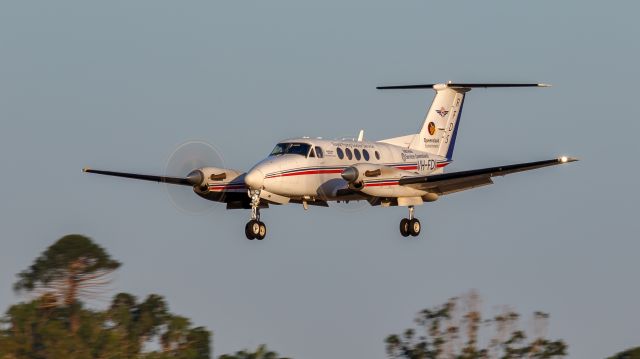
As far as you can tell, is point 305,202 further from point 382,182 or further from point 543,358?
point 543,358

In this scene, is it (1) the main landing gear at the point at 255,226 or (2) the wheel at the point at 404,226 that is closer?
(1) the main landing gear at the point at 255,226

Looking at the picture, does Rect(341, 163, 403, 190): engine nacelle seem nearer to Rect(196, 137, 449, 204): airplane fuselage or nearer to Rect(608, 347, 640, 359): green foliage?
Rect(196, 137, 449, 204): airplane fuselage

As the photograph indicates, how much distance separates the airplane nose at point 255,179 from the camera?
32.8 meters

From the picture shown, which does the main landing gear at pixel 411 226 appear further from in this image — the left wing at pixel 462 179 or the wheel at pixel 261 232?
the wheel at pixel 261 232

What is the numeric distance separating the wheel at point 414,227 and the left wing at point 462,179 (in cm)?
125

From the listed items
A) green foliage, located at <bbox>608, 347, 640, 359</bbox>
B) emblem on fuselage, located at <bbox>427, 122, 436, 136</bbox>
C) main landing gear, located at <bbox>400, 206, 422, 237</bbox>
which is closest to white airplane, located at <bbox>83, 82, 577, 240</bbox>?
main landing gear, located at <bbox>400, 206, 422, 237</bbox>

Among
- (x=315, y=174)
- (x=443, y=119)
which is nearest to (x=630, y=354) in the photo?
(x=443, y=119)

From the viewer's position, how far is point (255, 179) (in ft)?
108

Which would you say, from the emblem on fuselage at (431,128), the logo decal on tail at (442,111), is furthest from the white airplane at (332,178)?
the logo decal on tail at (442,111)

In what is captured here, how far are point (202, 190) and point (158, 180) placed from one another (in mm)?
1920

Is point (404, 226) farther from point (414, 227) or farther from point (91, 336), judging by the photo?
point (91, 336)

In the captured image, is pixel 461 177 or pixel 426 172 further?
pixel 426 172

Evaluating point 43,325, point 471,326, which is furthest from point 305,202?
point 43,325

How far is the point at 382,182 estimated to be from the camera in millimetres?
34281
